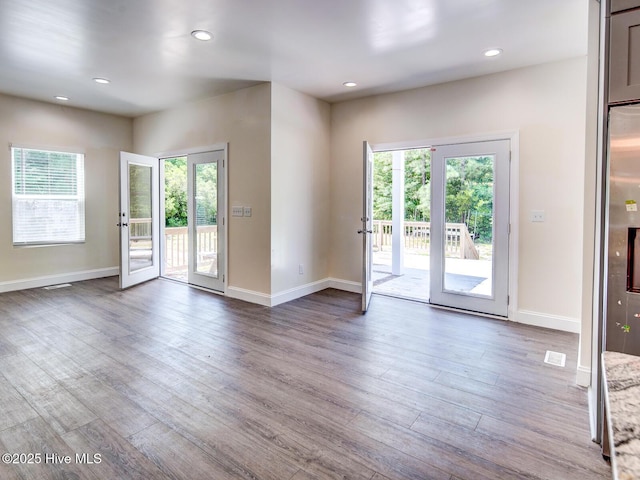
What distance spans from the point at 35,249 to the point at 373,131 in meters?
5.29

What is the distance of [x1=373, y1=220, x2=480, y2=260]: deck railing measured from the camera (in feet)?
14.0

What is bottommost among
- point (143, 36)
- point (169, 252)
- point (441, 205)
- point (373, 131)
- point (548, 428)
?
→ point (548, 428)

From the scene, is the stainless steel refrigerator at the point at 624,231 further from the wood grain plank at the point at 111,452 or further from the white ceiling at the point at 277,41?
the wood grain plank at the point at 111,452

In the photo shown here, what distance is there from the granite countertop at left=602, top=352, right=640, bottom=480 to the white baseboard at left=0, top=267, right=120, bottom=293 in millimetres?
6741

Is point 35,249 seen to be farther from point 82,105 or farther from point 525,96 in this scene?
point 525,96

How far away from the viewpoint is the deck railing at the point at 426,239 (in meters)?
4.28

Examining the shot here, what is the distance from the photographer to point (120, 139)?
643 cm

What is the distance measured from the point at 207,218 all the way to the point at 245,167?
1.13 meters

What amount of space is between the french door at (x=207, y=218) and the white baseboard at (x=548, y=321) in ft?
12.4

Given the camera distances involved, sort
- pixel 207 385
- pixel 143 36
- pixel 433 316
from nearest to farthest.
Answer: pixel 207 385 < pixel 143 36 < pixel 433 316

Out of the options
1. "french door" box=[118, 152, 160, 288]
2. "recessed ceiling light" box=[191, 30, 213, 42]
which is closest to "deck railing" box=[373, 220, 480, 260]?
"recessed ceiling light" box=[191, 30, 213, 42]

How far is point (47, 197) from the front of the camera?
222 inches

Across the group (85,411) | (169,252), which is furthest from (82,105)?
(85,411)

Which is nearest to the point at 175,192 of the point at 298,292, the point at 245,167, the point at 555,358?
the point at 245,167
